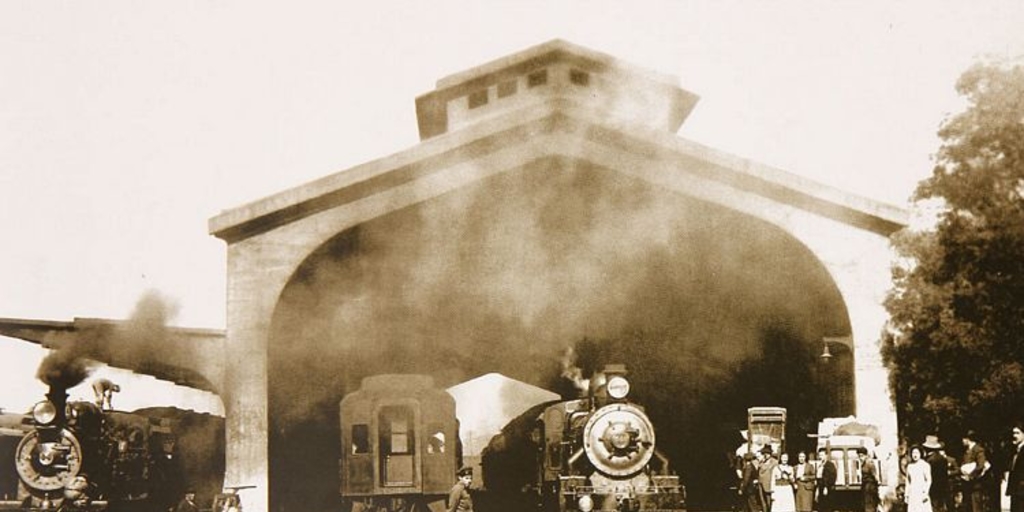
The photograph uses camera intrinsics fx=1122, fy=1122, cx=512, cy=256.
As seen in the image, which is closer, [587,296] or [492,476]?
[492,476]

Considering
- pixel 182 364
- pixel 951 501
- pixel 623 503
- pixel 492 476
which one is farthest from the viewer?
pixel 492 476

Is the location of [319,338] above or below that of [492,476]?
above

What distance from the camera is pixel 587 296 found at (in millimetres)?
24250

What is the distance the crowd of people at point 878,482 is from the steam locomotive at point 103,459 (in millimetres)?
10214

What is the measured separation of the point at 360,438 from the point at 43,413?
4.92 metres

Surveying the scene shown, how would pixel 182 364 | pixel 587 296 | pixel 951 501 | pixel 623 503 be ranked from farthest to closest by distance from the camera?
pixel 587 296, pixel 182 364, pixel 951 501, pixel 623 503

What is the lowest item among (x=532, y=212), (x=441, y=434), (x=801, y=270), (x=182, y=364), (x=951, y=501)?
(x=951, y=501)

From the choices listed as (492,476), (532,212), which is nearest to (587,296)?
(532,212)

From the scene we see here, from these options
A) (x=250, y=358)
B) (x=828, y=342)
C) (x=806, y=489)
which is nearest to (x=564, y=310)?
(x=828, y=342)

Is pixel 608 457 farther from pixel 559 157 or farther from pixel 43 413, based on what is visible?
pixel 43 413

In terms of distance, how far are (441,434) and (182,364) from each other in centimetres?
459

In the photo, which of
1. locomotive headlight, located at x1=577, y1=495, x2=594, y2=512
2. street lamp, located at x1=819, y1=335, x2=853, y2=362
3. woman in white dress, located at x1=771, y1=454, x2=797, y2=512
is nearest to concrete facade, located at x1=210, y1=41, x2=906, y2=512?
street lamp, located at x1=819, y1=335, x2=853, y2=362

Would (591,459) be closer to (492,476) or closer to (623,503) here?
(623,503)

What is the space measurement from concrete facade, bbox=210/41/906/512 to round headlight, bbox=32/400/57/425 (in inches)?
103
